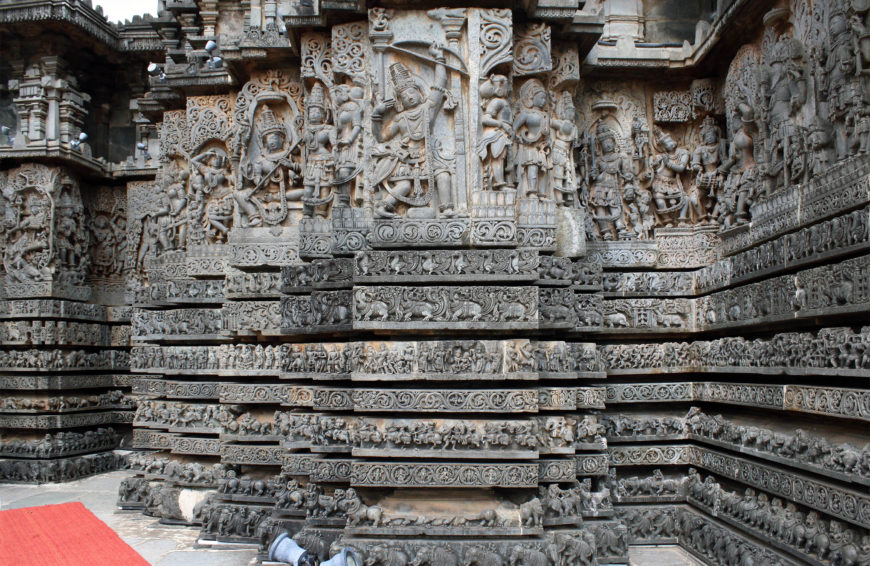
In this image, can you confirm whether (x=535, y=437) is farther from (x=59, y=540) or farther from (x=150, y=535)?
(x=59, y=540)

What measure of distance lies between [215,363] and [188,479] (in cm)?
181

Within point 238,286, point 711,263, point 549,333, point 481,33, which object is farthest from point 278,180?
point 711,263

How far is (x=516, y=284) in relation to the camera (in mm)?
7680

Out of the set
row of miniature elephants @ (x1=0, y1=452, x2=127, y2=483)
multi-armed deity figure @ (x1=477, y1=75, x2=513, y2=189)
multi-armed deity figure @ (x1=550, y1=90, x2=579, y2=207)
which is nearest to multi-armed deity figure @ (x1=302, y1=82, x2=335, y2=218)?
multi-armed deity figure @ (x1=477, y1=75, x2=513, y2=189)

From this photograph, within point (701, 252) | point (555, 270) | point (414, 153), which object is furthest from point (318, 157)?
point (701, 252)

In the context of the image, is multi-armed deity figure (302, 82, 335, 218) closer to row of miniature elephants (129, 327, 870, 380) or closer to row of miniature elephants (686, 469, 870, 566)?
row of miniature elephants (129, 327, 870, 380)

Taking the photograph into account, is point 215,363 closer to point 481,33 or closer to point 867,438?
point 481,33

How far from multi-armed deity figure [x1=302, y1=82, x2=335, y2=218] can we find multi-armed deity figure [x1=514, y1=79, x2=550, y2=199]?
7.90 ft

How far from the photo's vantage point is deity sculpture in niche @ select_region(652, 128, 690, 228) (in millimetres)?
10234

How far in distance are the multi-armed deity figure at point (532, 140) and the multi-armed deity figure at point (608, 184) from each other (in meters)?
1.86

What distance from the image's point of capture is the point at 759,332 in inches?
329

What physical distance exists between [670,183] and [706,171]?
52 cm

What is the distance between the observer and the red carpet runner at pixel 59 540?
8.72m

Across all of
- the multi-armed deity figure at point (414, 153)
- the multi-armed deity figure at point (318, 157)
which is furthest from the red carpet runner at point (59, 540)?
the multi-armed deity figure at point (414, 153)
